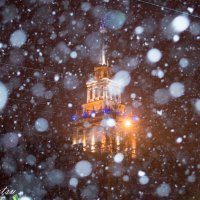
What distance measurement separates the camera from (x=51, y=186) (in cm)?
2003

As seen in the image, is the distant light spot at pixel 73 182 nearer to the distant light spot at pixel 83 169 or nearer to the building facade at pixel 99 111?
the distant light spot at pixel 83 169

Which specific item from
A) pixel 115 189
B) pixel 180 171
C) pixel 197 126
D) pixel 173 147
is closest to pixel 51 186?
pixel 115 189

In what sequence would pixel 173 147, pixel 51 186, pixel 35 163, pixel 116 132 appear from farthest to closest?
pixel 116 132 < pixel 173 147 < pixel 35 163 < pixel 51 186

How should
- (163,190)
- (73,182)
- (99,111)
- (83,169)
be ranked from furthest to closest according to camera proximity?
(99,111), (83,169), (163,190), (73,182)

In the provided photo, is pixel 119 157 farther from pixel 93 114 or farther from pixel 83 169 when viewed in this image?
pixel 93 114

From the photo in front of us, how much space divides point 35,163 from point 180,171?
9397 mm

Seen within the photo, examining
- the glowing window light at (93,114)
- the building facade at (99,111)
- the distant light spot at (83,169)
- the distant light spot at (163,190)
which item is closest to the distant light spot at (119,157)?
the distant light spot at (83,169)

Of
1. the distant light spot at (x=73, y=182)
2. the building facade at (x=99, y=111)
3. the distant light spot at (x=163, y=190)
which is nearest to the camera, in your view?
the distant light spot at (x=73, y=182)

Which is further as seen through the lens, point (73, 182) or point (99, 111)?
point (99, 111)

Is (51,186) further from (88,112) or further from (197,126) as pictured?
(88,112)

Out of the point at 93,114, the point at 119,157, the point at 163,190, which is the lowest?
the point at 163,190

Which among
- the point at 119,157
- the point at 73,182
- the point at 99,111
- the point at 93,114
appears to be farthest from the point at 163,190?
the point at 93,114

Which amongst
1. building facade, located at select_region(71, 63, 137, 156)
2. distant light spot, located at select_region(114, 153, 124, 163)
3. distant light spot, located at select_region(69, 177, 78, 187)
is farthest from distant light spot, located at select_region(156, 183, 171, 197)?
building facade, located at select_region(71, 63, 137, 156)

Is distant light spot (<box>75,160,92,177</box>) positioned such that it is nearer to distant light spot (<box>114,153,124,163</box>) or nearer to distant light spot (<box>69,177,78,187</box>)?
distant light spot (<box>69,177,78,187</box>)
